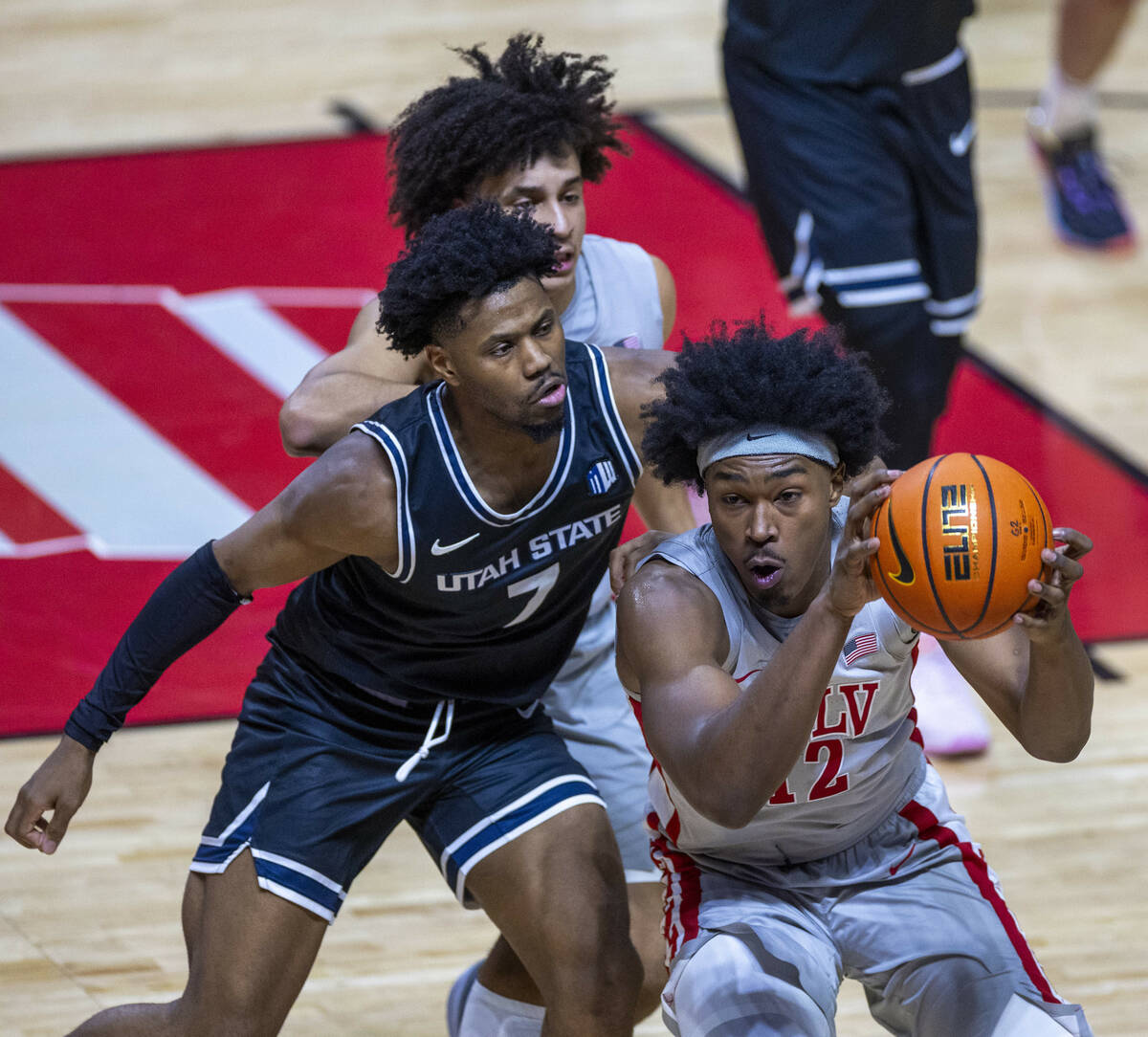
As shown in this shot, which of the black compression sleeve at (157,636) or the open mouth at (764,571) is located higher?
the open mouth at (764,571)

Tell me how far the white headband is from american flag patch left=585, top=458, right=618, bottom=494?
38cm

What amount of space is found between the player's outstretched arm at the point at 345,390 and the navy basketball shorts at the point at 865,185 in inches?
63.6

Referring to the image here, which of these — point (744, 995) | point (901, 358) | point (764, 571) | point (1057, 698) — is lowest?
point (901, 358)

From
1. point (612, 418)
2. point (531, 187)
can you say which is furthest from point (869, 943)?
point (531, 187)

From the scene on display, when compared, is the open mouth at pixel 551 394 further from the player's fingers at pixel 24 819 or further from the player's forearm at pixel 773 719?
the player's fingers at pixel 24 819

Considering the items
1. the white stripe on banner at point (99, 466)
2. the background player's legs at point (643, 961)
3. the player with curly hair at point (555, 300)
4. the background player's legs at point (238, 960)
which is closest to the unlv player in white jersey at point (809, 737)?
the background player's legs at point (643, 961)

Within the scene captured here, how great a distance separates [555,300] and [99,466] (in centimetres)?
272

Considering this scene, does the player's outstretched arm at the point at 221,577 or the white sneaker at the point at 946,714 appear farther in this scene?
the white sneaker at the point at 946,714

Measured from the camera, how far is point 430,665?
3303mm

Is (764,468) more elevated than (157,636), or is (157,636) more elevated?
(764,468)

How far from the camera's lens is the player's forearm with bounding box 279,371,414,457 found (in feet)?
11.4

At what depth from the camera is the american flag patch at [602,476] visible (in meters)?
3.21

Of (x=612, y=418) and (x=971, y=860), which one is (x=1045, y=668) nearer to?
(x=971, y=860)

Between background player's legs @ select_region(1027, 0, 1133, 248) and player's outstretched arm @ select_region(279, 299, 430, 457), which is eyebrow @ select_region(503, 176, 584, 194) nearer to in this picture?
player's outstretched arm @ select_region(279, 299, 430, 457)
